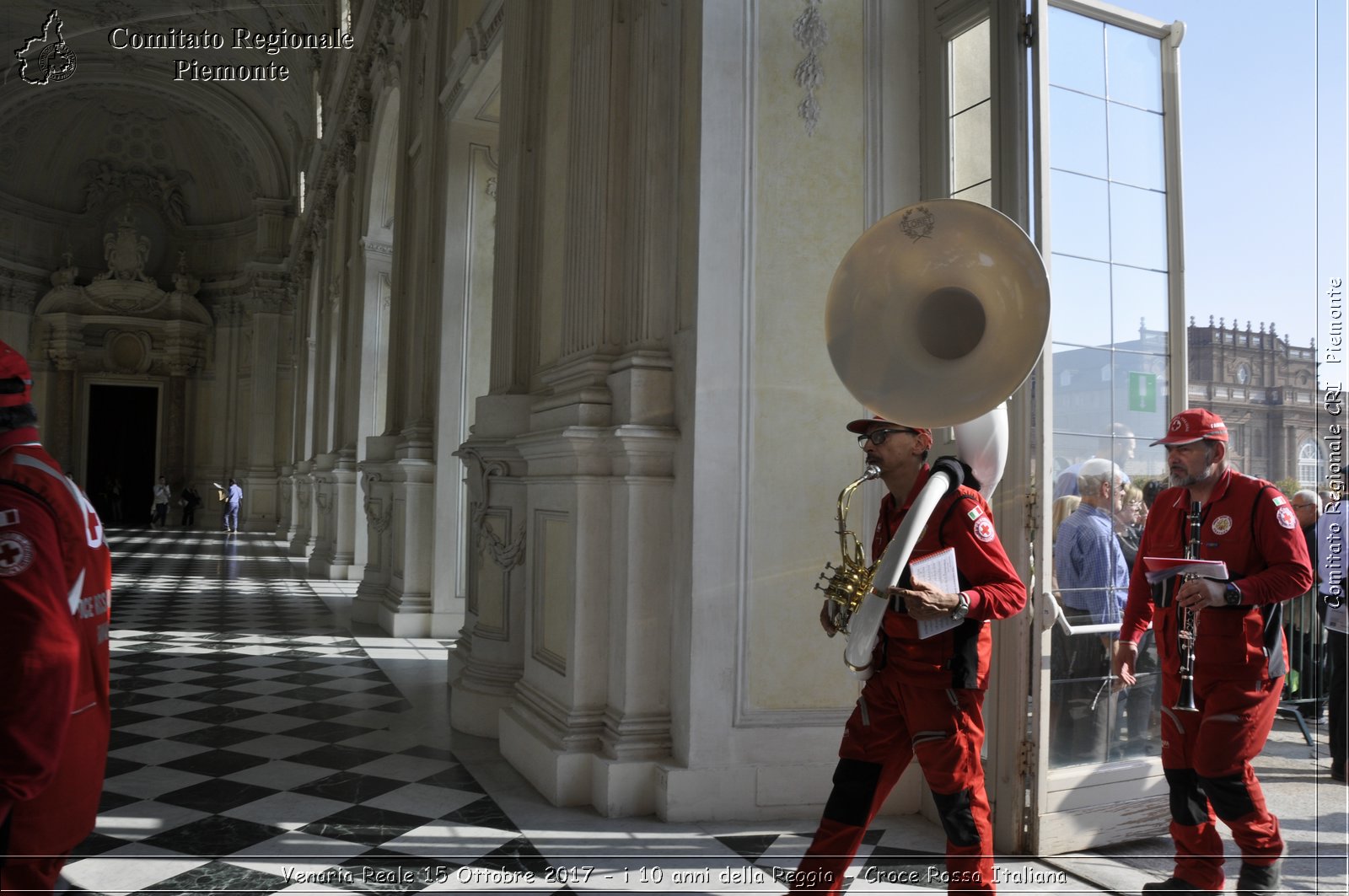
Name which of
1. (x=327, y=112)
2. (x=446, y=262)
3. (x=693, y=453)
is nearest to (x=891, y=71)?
(x=693, y=453)

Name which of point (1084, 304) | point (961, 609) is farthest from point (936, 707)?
point (1084, 304)

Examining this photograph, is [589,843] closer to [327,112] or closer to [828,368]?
[828,368]

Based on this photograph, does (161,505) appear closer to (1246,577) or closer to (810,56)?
(810,56)

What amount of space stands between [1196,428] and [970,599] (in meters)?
1.15

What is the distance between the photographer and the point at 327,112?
1959cm

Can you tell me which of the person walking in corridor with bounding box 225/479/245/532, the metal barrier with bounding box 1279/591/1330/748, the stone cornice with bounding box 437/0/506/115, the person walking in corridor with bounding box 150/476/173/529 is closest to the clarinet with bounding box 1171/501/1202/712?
the metal barrier with bounding box 1279/591/1330/748

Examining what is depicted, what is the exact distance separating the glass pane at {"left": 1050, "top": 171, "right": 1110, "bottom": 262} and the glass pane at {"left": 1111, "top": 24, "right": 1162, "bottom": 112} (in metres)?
0.33

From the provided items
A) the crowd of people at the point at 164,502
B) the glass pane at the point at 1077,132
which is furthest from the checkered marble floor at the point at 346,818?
the crowd of people at the point at 164,502

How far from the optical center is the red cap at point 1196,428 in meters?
3.15

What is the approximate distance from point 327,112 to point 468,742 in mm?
17434

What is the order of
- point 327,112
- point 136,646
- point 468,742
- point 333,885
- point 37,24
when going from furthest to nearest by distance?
point 37,24, point 327,112, point 136,646, point 468,742, point 333,885

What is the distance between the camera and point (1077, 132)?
3.88m

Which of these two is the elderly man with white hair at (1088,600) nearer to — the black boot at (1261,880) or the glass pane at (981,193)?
the black boot at (1261,880)

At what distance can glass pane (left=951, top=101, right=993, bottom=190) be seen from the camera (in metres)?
4.23
